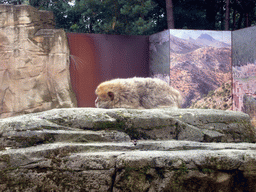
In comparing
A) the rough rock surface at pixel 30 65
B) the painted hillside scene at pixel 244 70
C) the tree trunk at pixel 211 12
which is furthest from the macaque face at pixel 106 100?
the tree trunk at pixel 211 12

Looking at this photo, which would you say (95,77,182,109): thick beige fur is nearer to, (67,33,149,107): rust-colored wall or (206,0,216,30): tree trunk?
(67,33,149,107): rust-colored wall

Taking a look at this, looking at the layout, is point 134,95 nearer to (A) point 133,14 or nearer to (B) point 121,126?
(B) point 121,126

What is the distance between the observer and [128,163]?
2918 mm

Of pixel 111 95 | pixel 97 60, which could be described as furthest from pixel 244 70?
pixel 111 95

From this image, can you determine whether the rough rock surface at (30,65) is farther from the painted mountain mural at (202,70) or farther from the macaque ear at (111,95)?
the macaque ear at (111,95)

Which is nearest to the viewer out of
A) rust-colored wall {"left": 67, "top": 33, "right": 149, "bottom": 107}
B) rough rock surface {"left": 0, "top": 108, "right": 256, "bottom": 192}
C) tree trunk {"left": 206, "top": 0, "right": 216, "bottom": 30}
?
rough rock surface {"left": 0, "top": 108, "right": 256, "bottom": 192}

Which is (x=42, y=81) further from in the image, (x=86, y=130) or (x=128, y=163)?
(x=128, y=163)

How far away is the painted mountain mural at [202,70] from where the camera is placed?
8445 millimetres

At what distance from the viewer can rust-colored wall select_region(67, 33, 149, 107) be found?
9.12 m

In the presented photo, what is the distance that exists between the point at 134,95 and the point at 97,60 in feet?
15.6

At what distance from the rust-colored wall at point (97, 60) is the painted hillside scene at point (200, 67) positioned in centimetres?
125

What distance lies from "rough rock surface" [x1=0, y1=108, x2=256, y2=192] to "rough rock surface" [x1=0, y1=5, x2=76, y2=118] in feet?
19.0

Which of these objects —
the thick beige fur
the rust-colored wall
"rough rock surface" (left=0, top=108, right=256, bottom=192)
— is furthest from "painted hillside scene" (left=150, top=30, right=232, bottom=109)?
"rough rock surface" (left=0, top=108, right=256, bottom=192)

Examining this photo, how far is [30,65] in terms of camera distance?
913cm
